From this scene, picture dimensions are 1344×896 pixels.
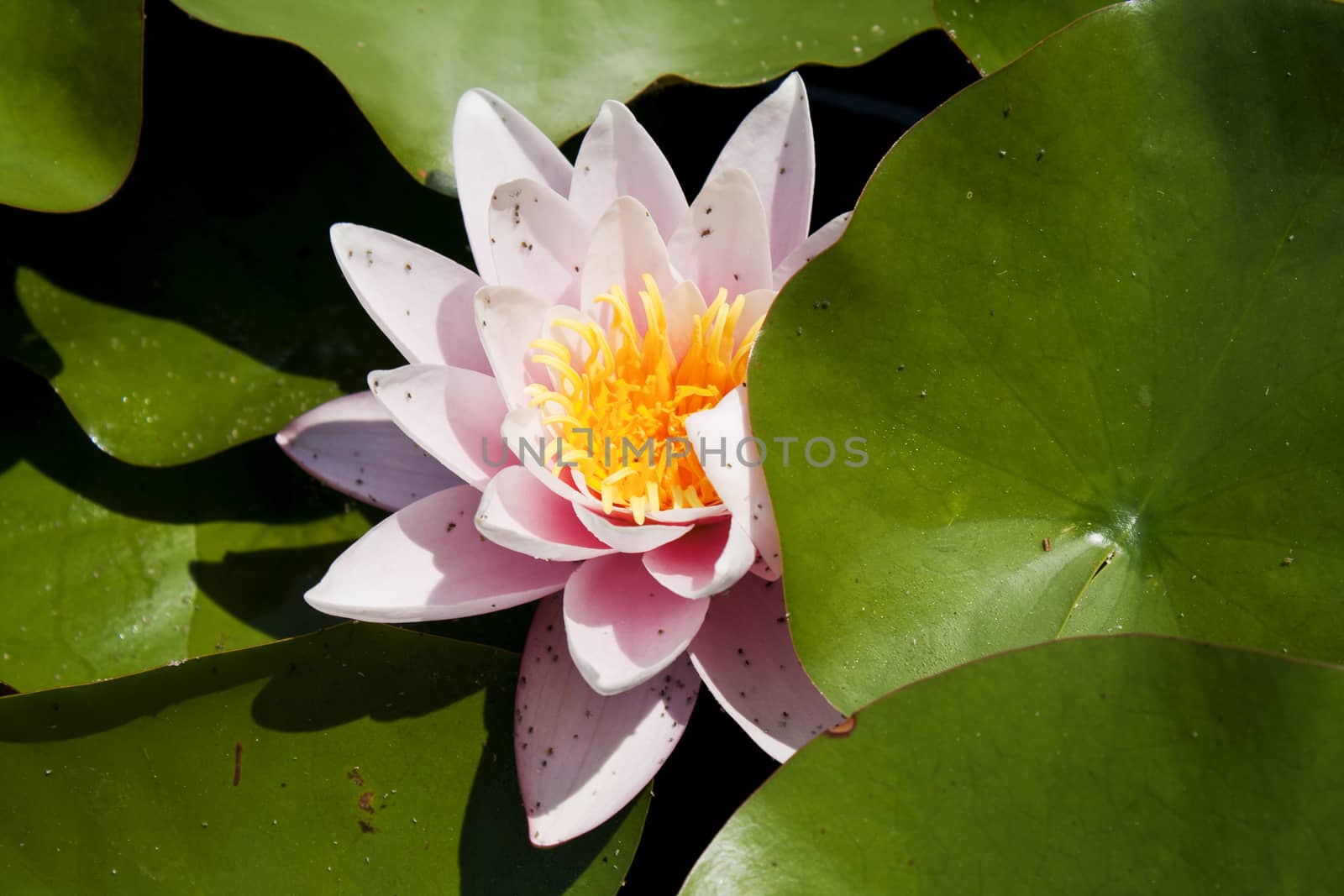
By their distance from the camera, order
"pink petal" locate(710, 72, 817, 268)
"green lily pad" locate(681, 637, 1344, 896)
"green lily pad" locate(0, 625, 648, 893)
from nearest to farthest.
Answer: "green lily pad" locate(681, 637, 1344, 896), "green lily pad" locate(0, 625, 648, 893), "pink petal" locate(710, 72, 817, 268)

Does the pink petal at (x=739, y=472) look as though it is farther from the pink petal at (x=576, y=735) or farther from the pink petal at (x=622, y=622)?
the pink petal at (x=576, y=735)

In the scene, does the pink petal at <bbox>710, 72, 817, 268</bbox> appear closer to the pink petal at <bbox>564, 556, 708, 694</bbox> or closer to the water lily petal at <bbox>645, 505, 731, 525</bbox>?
the water lily petal at <bbox>645, 505, 731, 525</bbox>

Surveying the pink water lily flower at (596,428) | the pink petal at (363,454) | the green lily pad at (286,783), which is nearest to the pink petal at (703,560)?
the pink water lily flower at (596,428)

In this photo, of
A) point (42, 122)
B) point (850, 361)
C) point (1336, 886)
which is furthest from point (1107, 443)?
point (42, 122)

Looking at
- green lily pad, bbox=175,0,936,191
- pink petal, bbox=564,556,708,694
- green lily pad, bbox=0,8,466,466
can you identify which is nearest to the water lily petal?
pink petal, bbox=564,556,708,694

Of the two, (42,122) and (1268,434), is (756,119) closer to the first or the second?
(1268,434)

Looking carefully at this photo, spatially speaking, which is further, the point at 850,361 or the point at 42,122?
the point at 42,122
